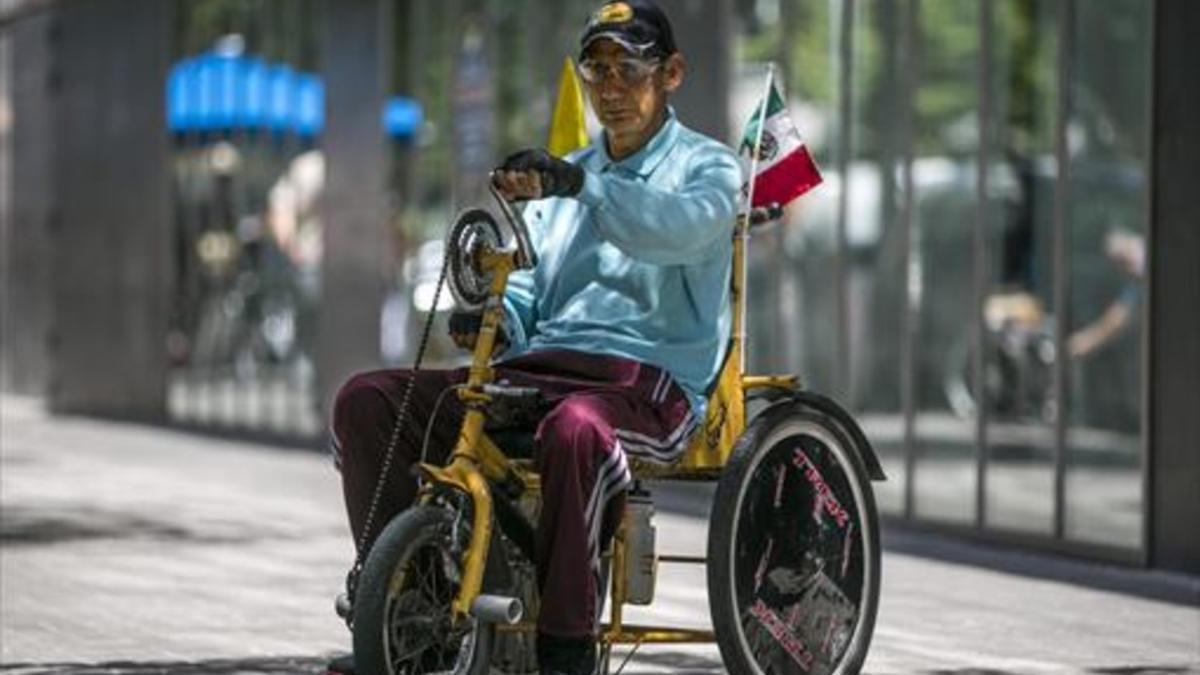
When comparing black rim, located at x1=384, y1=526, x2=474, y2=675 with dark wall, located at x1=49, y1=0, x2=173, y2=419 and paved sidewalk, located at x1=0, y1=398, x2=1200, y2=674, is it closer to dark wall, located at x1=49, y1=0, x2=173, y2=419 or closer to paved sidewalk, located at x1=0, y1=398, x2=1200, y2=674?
paved sidewalk, located at x1=0, y1=398, x2=1200, y2=674

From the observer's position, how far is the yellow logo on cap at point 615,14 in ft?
21.5

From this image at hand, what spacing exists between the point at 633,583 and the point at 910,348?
6883 mm

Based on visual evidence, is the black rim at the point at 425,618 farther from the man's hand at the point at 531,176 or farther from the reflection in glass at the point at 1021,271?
the reflection in glass at the point at 1021,271

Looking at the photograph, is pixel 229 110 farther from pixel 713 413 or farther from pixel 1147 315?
pixel 713 413

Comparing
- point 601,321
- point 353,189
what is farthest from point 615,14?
point 353,189

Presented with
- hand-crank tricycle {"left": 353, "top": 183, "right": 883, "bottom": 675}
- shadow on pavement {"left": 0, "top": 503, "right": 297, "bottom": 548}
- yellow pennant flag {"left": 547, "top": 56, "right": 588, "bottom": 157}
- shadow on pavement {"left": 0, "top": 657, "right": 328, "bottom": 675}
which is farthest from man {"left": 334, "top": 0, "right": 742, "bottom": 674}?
shadow on pavement {"left": 0, "top": 503, "right": 297, "bottom": 548}

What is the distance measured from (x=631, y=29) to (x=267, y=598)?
392cm

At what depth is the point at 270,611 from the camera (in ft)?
31.2

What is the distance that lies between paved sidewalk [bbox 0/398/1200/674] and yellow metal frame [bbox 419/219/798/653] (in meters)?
1.50

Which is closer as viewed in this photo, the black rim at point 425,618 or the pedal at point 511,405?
the black rim at point 425,618

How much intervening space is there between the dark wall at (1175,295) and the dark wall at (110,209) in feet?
35.8

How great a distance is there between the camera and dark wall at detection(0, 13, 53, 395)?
23578 millimetres

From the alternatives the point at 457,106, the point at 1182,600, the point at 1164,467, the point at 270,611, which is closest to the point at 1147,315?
the point at 1164,467

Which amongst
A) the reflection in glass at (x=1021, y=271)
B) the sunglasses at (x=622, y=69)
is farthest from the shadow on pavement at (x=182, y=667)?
the reflection in glass at (x=1021, y=271)
